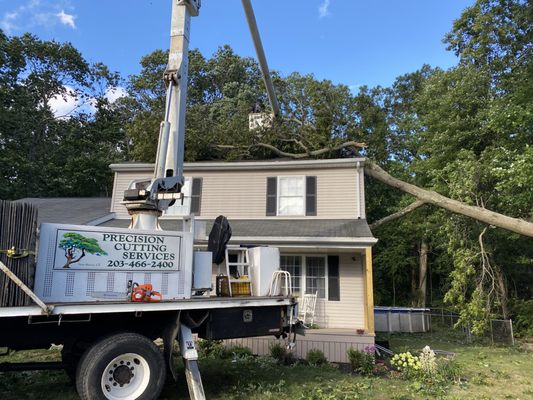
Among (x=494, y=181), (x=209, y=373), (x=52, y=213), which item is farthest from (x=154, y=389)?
(x=494, y=181)

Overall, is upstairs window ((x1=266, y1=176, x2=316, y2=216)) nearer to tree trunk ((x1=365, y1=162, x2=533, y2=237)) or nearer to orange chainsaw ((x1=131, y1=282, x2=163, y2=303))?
tree trunk ((x1=365, y1=162, x2=533, y2=237))

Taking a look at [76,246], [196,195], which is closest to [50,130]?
[196,195]

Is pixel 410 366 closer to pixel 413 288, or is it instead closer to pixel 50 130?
pixel 413 288

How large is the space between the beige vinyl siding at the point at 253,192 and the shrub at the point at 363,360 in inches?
167

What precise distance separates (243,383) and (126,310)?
2.71 metres

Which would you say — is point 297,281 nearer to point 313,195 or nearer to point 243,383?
point 313,195

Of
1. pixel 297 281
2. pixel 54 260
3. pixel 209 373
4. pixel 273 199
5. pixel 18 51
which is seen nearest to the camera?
pixel 54 260

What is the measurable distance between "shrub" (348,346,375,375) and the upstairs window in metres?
4.58

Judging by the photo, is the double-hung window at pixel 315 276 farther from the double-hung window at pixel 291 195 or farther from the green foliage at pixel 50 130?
the green foliage at pixel 50 130

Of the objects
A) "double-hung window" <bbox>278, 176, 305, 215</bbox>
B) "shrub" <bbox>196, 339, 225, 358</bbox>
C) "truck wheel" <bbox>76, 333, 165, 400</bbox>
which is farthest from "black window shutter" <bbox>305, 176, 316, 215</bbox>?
"truck wheel" <bbox>76, 333, 165, 400</bbox>

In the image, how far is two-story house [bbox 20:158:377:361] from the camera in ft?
36.1

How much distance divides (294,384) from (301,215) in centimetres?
663

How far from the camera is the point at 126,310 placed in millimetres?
4801

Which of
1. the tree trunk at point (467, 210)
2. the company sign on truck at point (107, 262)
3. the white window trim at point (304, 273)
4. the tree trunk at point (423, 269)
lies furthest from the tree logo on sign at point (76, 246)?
the tree trunk at point (423, 269)
